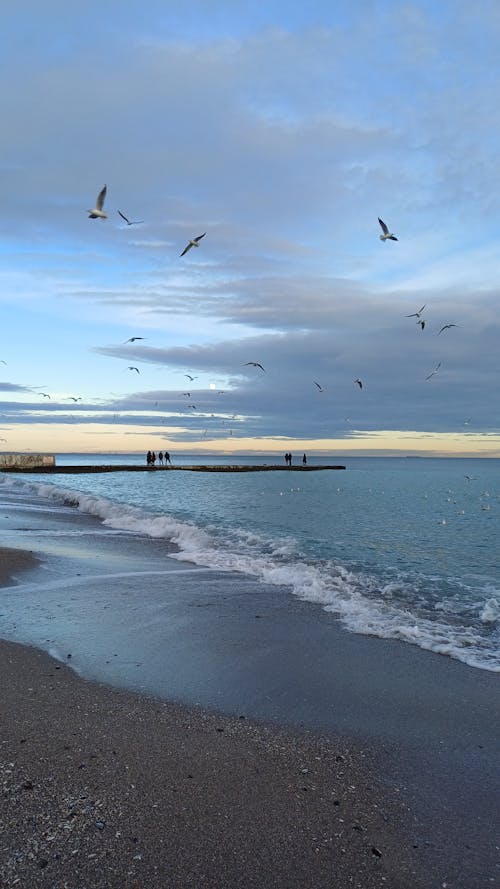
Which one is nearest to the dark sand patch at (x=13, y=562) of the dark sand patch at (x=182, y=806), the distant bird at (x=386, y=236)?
the dark sand patch at (x=182, y=806)

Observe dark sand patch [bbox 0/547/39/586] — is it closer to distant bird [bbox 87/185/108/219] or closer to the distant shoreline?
distant bird [bbox 87/185/108/219]

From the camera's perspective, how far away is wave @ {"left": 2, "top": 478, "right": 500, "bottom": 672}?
31.2ft

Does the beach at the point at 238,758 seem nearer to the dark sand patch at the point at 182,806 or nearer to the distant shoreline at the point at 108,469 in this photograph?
the dark sand patch at the point at 182,806

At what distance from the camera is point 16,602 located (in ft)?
34.4

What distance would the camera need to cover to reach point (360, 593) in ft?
42.5

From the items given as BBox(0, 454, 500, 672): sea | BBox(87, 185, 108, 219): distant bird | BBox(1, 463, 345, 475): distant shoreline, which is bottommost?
BBox(0, 454, 500, 672): sea

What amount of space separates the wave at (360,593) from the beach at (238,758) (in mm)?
709

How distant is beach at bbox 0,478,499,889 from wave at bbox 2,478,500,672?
0.71 m

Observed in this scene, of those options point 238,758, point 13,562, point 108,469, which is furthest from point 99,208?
point 108,469

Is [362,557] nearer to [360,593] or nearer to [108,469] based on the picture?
[360,593]

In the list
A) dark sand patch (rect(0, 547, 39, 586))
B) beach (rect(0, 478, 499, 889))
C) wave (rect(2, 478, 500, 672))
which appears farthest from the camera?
dark sand patch (rect(0, 547, 39, 586))

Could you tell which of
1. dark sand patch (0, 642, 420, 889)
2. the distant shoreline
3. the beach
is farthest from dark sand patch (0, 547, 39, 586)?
the distant shoreline

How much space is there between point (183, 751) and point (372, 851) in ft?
6.46

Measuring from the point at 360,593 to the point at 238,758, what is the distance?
27.0ft
